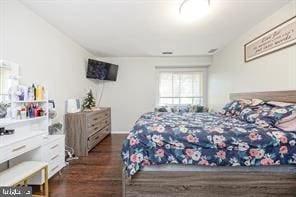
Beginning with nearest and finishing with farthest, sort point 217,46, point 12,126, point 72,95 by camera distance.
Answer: point 12,126 → point 72,95 → point 217,46

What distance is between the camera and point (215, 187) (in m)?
1.91

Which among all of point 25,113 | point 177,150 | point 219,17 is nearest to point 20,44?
point 25,113

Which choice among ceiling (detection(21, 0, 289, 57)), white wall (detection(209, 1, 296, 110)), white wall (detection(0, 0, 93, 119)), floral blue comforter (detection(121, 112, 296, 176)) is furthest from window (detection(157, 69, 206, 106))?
floral blue comforter (detection(121, 112, 296, 176))

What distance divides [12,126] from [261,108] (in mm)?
3083

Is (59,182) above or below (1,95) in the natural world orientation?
below

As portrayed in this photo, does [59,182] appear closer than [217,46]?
Yes

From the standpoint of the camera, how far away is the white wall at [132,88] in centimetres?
554

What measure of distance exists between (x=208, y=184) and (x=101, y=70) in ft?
13.0

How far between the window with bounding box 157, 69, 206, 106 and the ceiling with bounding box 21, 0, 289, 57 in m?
1.33

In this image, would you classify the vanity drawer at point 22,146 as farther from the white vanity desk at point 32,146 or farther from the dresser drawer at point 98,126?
the dresser drawer at point 98,126

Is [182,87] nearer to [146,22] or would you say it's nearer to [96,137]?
[96,137]

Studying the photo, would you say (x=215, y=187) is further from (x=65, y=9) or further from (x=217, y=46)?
(x=217, y=46)

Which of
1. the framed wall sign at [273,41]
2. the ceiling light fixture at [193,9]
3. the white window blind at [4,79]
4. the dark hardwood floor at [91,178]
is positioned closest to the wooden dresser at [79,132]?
the dark hardwood floor at [91,178]

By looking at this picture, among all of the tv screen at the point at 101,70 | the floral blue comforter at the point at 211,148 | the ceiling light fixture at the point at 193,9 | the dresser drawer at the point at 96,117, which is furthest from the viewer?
the tv screen at the point at 101,70
